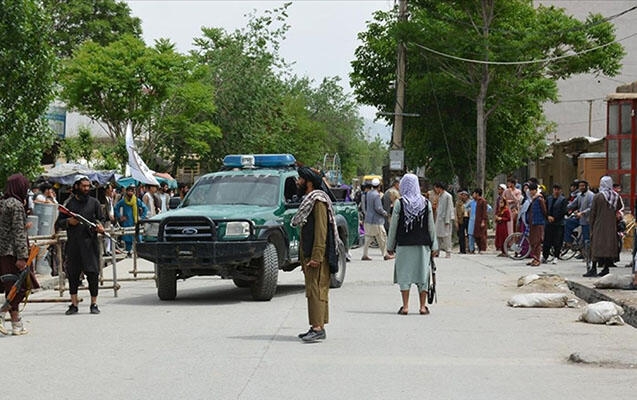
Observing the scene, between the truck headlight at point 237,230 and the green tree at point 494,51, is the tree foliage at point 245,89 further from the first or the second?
the truck headlight at point 237,230

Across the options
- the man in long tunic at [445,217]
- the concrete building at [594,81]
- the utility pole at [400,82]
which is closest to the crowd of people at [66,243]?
the man in long tunic at [445,217]

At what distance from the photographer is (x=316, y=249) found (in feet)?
39.8

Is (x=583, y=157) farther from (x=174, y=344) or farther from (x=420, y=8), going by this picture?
(x=174, y=344)

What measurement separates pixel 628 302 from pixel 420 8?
27.5 meters

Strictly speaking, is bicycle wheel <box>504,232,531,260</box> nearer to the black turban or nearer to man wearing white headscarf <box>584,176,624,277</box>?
man wearing white headscarf <box>584,176,624,277</box>

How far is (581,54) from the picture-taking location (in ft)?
132

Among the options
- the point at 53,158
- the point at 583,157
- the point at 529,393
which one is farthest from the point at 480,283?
the point at 53,158

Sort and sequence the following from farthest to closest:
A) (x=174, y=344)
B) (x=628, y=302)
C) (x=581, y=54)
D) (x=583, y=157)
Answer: (x=583, y=157) → (x=581, y=54) → (x=628, y=302) → (x=174, y=344)

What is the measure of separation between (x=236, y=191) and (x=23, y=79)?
824 centimetres

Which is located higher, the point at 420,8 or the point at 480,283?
the point at 420,8

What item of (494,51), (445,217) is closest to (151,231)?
(445,217)

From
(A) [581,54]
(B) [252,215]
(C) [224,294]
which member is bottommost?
(C) [224,294]

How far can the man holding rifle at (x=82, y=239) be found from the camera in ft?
49.0

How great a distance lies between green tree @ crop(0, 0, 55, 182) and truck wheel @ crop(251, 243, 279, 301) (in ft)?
29.4
